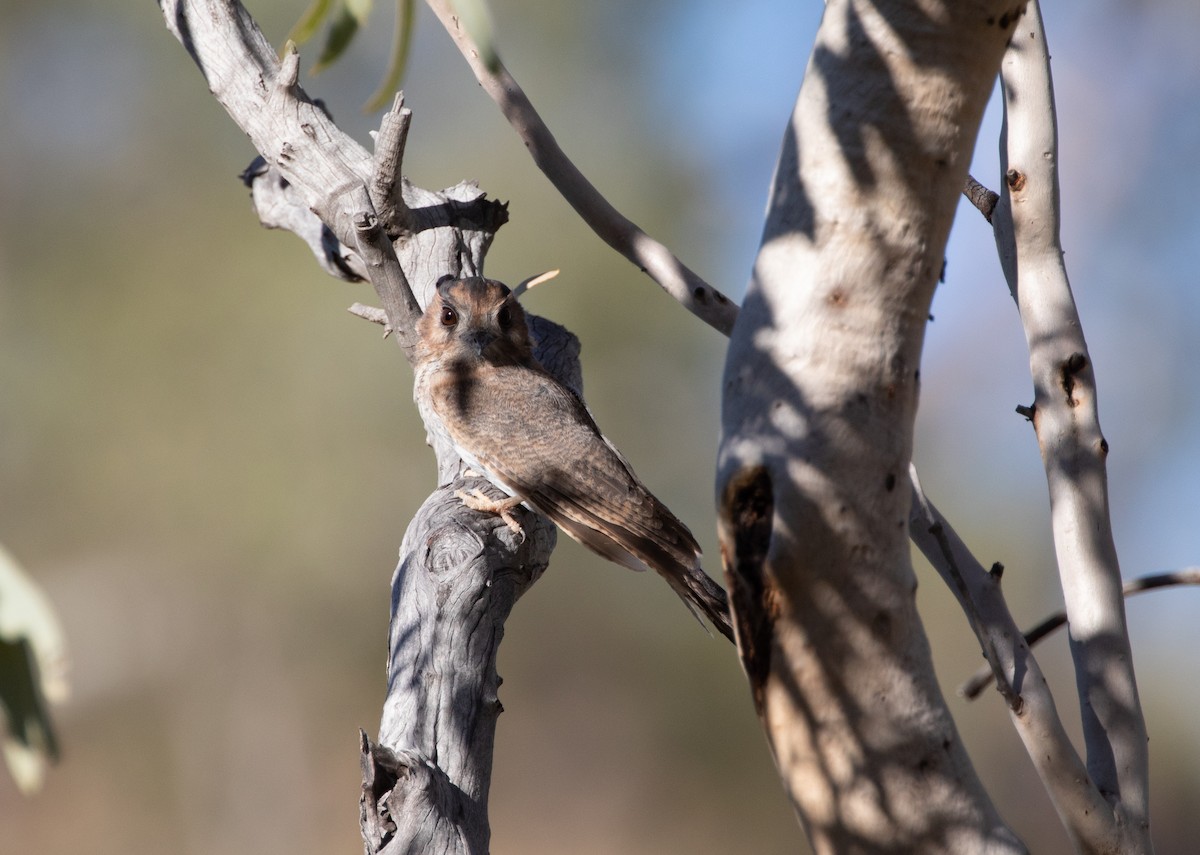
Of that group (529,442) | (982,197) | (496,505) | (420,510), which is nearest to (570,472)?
(529,442)

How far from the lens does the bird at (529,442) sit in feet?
11.7

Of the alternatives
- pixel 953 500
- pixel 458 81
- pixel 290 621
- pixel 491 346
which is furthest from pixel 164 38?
pixel 953 500

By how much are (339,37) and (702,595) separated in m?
2.39

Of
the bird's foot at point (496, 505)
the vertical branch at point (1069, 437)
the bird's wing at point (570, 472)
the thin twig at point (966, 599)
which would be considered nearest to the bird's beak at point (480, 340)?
the bird's wing at point (570, 472)

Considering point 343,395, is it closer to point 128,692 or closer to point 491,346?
point 128,692

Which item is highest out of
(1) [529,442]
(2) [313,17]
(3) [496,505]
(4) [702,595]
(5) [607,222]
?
(1) [529,442]

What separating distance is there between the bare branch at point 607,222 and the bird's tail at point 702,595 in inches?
46.0

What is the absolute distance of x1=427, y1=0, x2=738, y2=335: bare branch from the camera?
2.45 metres

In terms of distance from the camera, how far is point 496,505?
10.9 ft

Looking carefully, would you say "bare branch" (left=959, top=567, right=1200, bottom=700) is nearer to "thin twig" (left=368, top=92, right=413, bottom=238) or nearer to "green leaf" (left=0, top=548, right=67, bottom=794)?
"green leaf" (left=0, top=548, right=67, bottom=794)

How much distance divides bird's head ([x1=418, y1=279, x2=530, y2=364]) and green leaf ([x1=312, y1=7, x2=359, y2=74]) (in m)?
2.45

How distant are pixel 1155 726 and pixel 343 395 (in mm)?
8553

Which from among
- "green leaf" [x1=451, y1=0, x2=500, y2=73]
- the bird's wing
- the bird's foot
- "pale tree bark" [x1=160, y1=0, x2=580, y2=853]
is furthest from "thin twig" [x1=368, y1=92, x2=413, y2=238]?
"green leaf" [x1=451, y1=0, x2=500, y2=73]

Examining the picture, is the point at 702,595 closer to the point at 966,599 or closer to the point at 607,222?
the point at 607,222
